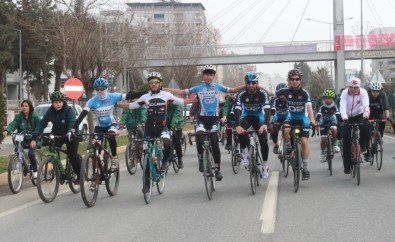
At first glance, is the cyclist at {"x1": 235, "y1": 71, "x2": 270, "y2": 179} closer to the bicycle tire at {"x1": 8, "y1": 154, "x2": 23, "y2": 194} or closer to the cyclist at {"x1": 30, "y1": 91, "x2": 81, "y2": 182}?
the cyclist at {"x1": 30, "y1": 91, "x2": 81, "y2": 182}

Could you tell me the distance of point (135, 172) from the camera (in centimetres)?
1355

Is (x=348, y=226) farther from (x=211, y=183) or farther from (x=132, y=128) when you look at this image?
(x=132, y=128)

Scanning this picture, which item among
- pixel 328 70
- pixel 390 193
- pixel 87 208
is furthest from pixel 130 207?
pixel 328 70

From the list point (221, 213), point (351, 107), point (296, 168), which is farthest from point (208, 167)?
point (351, 107)

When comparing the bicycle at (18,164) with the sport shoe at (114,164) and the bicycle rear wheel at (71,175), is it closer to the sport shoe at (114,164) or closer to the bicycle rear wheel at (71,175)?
the bicycle rear wheel at (71,175)

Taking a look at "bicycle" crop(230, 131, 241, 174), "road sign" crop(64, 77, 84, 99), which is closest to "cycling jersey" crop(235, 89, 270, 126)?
"bicycle" crop(230, 131, 241, 174)

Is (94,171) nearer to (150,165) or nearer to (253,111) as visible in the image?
(150,165)

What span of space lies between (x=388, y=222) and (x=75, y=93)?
13216 millimetres

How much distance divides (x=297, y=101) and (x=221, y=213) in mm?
3177

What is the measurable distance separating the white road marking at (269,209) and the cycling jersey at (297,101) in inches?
53.1

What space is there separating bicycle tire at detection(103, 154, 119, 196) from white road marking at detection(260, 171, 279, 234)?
2.62 metres

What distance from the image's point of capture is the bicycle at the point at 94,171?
872 centimetres

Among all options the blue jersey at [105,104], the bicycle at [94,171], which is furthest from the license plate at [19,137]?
the bicycle at [94,171]

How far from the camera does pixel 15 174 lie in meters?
10.9
